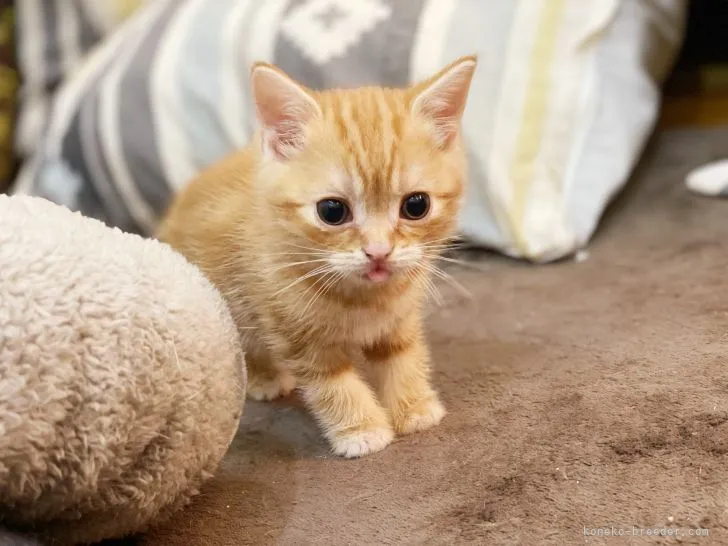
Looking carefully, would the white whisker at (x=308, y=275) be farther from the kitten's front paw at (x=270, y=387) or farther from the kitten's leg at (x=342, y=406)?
the kitten's front paw at (x=270, y=387)

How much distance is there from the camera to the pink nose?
85cm

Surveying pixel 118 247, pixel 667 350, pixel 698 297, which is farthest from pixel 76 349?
pixel 698 297

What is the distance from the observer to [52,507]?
64 centimetres

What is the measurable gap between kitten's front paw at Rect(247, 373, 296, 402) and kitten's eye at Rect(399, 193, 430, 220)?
13.7 inches

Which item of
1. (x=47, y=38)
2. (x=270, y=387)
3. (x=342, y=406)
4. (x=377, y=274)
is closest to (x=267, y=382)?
(x=270, y=387)

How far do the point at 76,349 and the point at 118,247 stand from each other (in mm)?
134

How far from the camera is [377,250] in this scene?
0.85 m

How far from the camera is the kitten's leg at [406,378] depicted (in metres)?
0.96

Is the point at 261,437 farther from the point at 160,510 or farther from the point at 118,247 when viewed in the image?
the point at 118,247

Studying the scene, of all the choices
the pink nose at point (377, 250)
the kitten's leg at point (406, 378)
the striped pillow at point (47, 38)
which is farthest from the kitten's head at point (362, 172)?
the striped pillow at point (47, 38)

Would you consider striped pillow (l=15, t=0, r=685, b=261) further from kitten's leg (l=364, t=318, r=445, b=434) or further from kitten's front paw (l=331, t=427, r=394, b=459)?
kitten's front paw (l=331, t=427, r=394, b=459)

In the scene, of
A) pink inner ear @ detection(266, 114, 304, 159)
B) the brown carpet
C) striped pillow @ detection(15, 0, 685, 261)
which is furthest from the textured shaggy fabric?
striped pillow @ detection(15, 0, 685, 261)

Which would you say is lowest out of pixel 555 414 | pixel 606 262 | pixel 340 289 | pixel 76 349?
pixel 606 262

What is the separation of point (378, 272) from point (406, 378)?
196 millimetres
